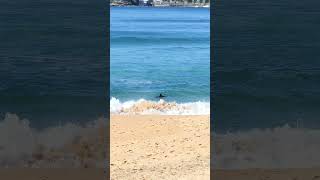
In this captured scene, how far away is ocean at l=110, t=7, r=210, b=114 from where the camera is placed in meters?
13.4

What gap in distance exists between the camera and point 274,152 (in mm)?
A: 4215

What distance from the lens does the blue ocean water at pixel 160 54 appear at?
46.4ft

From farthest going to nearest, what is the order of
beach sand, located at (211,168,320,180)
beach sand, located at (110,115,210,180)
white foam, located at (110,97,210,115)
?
white foam, located at (110,97,210,115) < beach sand, located at (110,115,210,180) < beach sand, located at (211,168,320,180)

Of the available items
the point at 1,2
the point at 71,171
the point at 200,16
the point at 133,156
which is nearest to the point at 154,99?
the point at 133,156

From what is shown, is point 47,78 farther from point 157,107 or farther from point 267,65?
point 157,107

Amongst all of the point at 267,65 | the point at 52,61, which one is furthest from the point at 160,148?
the point at 52,61

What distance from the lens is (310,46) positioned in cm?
470

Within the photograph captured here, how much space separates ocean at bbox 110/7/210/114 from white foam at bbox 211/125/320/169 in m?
5.88

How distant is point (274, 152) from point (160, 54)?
1491 cm

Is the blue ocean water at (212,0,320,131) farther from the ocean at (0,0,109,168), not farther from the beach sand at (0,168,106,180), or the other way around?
the beach sand at (0,168,106,180)

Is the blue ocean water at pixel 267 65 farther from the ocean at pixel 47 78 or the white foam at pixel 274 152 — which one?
the ocean at pixel 47 78

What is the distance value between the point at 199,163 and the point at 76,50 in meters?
2.02

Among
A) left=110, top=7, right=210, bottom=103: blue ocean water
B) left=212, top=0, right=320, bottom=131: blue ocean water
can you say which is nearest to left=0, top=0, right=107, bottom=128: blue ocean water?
left=212, top=0, right=320, bottom=131: blue ocean water

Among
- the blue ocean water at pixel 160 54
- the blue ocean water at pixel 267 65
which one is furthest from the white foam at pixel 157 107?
the blue ocean water at pixel 267 65
